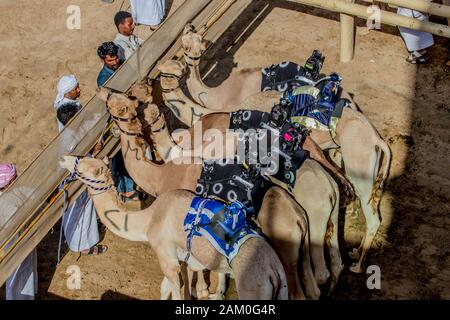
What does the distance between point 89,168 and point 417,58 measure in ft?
19.6

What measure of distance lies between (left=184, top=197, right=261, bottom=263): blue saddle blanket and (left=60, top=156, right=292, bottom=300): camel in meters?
0.07

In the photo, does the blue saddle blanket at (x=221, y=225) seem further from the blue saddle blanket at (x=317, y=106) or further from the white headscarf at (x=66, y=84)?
the white headscarf at (x=66, y=84)

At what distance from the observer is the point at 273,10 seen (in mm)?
11555

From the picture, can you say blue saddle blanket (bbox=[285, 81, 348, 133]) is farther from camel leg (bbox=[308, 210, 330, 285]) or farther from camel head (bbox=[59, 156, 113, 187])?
camel head (bbox=[59, 156, 113, 187])

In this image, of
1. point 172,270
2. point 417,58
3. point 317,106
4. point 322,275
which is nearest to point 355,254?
point 322,275

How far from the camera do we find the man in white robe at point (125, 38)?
28.9ft

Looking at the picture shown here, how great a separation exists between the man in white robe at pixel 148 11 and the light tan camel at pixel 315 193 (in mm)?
4565

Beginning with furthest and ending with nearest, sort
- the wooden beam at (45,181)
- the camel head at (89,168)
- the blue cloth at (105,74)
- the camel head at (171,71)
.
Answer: the blue cloth at (105,74) → the camel head at (171,71) → the wooden beam at (45,181) → the camel head at (89,168)

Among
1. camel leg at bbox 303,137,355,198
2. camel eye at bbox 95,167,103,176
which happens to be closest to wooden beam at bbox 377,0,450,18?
camel leg at bbox 303,137,355,198

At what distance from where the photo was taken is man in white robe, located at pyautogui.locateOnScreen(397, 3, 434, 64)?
994 centimetres

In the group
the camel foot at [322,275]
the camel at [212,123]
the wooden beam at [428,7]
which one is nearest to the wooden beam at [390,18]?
the wooden beam at [428,7]

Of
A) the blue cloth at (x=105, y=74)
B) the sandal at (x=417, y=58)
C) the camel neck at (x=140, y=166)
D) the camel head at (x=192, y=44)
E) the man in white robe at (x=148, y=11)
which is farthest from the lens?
the man in white robe at (x=148, y=11)

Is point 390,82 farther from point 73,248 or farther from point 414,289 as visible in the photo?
point 73,248

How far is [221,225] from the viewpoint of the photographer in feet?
19.7
